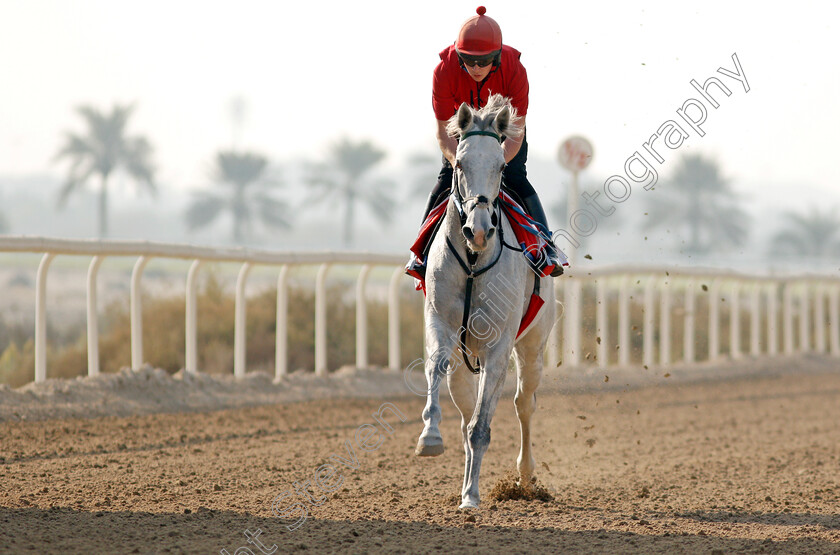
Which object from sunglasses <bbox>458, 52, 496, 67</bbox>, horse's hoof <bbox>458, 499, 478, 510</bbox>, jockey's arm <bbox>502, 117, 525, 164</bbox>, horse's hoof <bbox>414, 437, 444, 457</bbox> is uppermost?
sunglasses <bbox>458, 52, 496, 67</bbox>

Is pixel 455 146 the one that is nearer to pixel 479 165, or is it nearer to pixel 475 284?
pixel 479 165

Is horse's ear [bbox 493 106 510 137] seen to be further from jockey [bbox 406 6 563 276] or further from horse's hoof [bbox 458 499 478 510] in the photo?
horse's hoof [bbox 458 499 478 510]

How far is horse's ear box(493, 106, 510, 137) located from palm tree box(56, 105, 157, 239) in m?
65.8

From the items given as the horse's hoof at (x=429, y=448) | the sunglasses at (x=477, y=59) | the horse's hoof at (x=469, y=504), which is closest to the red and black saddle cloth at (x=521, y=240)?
the sunglasses at (x=477, y=59)

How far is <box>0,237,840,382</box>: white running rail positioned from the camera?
973cm

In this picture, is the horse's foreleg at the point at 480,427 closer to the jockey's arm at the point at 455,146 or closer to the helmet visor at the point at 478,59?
the jockey's arm at the point at 455,146

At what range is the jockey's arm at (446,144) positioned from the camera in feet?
20.7

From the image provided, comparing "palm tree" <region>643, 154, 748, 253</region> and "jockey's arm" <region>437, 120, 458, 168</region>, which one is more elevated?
"palm tree" <region>643, 154, 748, 253</region>

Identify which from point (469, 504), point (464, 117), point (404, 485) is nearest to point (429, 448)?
point (469, 504)

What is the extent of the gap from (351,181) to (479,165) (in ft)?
269

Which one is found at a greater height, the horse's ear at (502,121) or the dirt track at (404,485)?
the horse's ear at (502,121)

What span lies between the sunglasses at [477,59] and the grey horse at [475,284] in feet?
1.03

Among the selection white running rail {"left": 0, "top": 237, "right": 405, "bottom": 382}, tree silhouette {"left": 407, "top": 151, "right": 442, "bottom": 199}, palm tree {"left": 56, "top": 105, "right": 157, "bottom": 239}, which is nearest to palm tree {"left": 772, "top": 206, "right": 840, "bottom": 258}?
tree silhouette {"left": 407, "top": 151, "right": 442, "bottom": 199}

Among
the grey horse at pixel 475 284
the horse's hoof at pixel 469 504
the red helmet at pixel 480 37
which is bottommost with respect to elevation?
the horse's hoof at pixel 469 504
